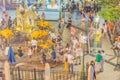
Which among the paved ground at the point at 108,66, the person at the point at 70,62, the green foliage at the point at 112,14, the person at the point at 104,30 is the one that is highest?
the green foliage at the point at 112,14

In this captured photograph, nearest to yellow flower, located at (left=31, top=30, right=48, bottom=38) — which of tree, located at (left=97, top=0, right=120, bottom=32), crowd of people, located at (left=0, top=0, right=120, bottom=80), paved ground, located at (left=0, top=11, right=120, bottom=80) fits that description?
crowd of people, located at (left=0, top=0, right=120, bottom=80)

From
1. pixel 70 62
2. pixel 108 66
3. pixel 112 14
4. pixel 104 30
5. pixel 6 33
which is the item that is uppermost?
pixel 112 14

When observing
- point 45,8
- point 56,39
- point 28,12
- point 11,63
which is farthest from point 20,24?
point 45,8

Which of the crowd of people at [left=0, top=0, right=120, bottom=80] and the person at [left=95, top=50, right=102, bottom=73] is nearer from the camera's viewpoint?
the crowd of people at [left=0, top=0, right=120, bottom=80]

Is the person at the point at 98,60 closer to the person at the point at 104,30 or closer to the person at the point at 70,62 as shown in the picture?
the person at the point at 70,62

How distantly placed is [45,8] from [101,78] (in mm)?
17481

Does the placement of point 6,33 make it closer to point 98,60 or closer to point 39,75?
point 39,75

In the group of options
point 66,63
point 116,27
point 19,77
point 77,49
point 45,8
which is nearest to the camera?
point 19,77

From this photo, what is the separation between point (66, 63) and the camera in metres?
13.5

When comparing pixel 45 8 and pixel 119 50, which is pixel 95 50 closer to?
pixel 119 50

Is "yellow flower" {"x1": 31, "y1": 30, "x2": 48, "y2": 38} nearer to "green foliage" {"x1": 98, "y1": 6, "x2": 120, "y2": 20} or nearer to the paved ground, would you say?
the paved ground

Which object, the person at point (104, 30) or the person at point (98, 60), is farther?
the person at point (104, 30)

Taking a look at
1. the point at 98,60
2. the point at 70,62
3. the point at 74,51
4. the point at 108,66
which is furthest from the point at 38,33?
the point at 108,66

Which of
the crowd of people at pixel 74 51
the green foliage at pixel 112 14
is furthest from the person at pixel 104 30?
the green foliage at pixel 112 14
